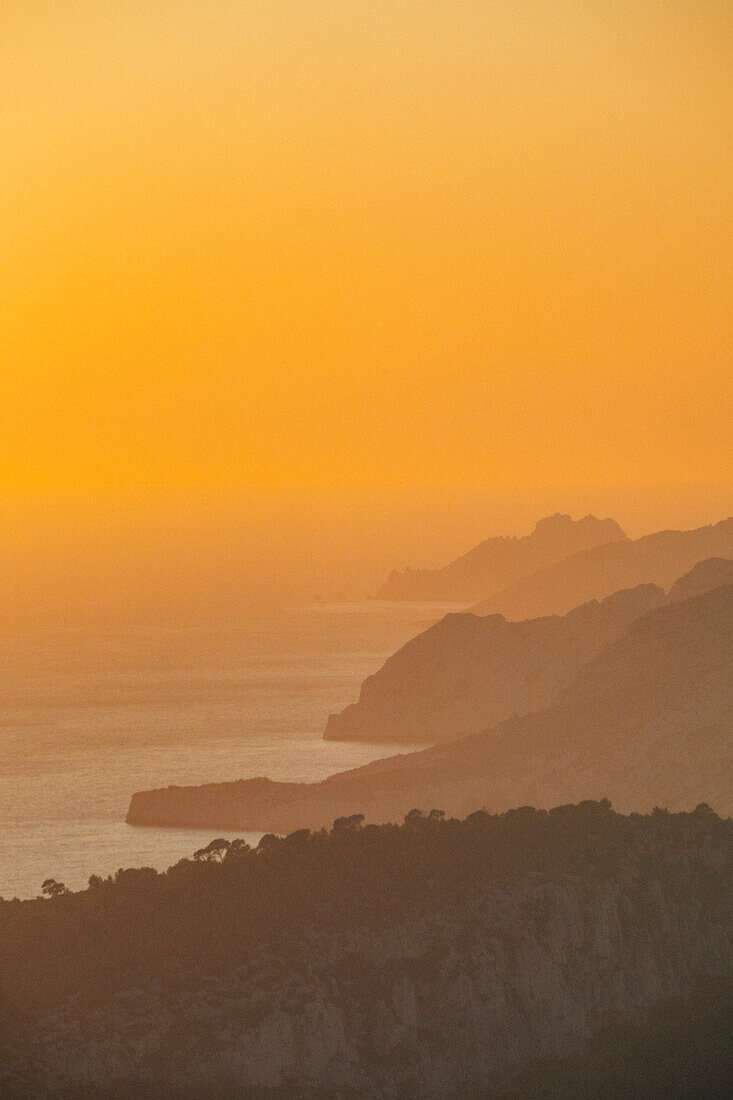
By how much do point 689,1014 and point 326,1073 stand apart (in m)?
16.2

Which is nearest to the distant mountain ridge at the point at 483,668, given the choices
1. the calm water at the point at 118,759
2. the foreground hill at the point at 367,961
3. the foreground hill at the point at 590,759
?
the calm water at the point at 118,759

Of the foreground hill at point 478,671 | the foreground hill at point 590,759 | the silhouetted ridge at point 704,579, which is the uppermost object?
the silhouetted ridge at point 704,579

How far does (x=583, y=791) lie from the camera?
11156 cm

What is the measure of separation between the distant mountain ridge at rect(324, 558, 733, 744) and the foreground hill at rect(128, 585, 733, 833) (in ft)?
68.7

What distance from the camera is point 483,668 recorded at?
6471 inches

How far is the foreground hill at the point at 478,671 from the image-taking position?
157750 millimetres

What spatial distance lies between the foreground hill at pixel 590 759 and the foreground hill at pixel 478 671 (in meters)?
22.3

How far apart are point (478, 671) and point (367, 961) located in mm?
104365

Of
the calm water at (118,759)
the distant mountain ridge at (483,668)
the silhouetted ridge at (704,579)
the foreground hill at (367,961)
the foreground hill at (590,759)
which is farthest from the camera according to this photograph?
the distant mountain ridge at (483,668)

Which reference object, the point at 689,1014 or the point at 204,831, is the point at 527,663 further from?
the point at 689,1014

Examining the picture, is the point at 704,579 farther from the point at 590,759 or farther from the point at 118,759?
the point at 118,759

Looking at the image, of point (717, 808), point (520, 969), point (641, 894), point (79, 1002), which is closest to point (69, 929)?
point (79, 1002)

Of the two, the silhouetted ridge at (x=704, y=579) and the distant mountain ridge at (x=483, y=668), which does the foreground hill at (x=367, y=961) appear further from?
the distant mountain ridge at (x=483, y=668)

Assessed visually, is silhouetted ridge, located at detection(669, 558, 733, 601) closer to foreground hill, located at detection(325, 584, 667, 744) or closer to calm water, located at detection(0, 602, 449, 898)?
foreground hill, located at detection(325, 584, 667, 744)
